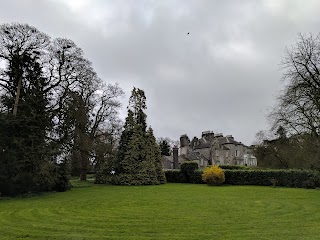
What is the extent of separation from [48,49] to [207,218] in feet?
72.3

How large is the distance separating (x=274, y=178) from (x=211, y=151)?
30438mm

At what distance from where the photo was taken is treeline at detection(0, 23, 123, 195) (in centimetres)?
2023

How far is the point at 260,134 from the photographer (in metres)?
47.8

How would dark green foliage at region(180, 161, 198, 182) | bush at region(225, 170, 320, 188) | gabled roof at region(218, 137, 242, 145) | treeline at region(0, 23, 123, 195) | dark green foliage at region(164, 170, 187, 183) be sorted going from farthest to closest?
gabled roof at region(218, 137, 242, 145), dark green foliage at region(164, 170, 187, 183), dark green foliage at region(180, 161, 198, 182), bush at region(225, 170, 320, 188), treeline at region(0, 23, 123, 195)

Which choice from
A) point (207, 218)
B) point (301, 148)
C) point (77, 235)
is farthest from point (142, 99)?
point (77, 235)

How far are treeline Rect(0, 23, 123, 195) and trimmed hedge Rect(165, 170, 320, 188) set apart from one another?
497 inches

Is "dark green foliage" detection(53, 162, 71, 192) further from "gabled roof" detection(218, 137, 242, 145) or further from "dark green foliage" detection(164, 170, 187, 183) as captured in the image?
"gabled roof" detection(218, 137, 242, 145)

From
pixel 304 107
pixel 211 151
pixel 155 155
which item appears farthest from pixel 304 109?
pixel 211 151

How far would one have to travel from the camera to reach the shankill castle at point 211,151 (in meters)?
59.0

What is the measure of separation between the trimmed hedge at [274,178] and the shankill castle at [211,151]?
24086 millimetres

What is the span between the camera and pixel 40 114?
2162 cm

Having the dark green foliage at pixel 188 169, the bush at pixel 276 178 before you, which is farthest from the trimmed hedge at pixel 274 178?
the dark green foliage at pixel 188 169

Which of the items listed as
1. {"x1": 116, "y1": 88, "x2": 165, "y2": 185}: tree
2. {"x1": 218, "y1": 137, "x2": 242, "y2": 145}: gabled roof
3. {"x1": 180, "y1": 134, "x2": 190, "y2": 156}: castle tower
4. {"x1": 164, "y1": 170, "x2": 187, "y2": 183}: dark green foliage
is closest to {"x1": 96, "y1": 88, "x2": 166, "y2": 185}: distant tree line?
{"x1": 116, "y1": 88, "x2": 165, "y2": 185}: tree

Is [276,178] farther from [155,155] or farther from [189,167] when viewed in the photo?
[155,155]
